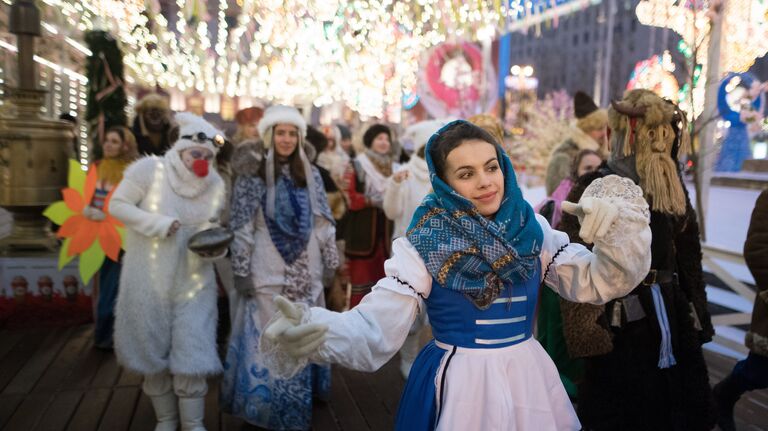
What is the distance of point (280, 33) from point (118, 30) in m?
3.71

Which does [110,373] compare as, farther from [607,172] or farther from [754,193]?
[754,193]

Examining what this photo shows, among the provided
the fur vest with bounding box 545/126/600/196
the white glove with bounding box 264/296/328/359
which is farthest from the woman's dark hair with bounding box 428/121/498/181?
the fur vest with bounding box 545/126/600/196

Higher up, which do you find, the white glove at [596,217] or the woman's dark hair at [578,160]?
the woman's dark hair at [578,160]

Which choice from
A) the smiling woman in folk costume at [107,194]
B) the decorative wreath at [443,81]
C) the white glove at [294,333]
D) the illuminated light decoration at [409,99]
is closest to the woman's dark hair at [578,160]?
the white glove at [294,333]

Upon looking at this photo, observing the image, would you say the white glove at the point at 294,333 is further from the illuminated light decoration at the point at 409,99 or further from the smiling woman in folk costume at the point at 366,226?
the illuminated light decoration at the point at 409,99

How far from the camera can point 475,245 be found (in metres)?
1.78

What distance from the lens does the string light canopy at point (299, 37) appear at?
6652mm

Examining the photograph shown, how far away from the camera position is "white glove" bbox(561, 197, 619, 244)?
1688mm

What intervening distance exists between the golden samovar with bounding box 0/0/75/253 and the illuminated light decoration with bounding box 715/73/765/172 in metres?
6.12

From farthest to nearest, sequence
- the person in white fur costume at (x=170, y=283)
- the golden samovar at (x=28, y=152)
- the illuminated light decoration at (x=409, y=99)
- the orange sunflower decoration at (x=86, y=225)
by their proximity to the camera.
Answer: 1. the illuminated light decoration at (x=409, y=99)
2. the golden samovar at (x=28, y=152)
3. the orange sunflower decoration at (x=86, y=225)
4. the person in white fur costume at (x=170, y=283)

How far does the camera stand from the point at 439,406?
1.80 meters

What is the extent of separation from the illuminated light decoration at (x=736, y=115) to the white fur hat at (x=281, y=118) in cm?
416

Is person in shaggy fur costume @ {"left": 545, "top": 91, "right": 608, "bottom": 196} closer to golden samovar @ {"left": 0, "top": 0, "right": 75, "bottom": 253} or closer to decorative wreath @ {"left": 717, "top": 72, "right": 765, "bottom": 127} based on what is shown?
decorative wreath @ {"left": 717, "top": 72, "right": 765, "bottom": 127}

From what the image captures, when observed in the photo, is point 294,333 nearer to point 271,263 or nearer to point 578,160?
point 271,263
